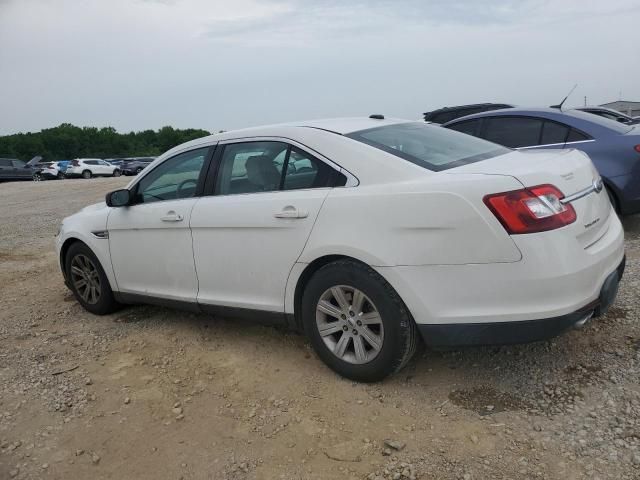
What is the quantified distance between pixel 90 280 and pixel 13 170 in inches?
1289

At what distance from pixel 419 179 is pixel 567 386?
4.56 feet

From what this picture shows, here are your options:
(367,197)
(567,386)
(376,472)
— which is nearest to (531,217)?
(367,197)

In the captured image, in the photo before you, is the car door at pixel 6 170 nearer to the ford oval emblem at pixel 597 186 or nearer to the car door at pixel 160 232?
the car door at pixel 160 232

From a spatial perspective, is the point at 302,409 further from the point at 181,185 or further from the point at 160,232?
the point at 181,185

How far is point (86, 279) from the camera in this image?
4973 mm

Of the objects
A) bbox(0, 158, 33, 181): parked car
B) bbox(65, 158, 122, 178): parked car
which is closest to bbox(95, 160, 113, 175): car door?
bbox(65, 158, 122, 178): parked car

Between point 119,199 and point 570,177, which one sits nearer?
point 570,177

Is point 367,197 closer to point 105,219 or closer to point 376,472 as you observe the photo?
point 376,472

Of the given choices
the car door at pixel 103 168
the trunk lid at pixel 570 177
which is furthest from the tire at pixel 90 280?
the car door at pixel 103 168

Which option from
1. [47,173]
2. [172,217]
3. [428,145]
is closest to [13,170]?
[47,173]

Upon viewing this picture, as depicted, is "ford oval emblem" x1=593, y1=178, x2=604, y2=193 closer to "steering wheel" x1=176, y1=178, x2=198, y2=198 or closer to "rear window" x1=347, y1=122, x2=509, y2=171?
"rear window" x1=347, y1=122, x2=509, y2=171

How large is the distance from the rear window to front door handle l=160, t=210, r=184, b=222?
1.39 metres

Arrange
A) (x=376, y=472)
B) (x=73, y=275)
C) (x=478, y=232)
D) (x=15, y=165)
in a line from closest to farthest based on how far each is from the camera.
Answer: (x=376, y=472) < (x=478, y=232) < (x=73, y=275) < (x=15, y=165)

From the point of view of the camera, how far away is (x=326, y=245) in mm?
3146
